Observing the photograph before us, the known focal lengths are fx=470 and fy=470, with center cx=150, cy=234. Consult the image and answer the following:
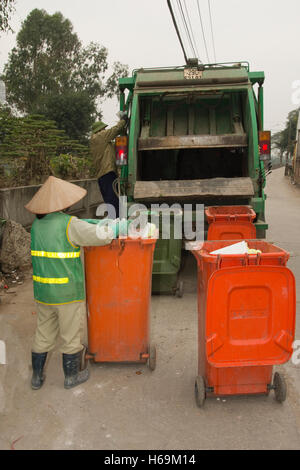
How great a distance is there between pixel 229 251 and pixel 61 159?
7543 millimetres

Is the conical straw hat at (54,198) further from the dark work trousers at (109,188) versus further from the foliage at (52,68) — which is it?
the foliage at (52,68)

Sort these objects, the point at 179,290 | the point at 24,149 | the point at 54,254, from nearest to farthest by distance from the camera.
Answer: the point at 54,254 < the point at 179,290 < the point at 24,149

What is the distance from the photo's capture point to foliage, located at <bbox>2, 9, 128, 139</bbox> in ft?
109

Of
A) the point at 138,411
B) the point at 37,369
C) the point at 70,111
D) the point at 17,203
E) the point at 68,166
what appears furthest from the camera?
the point at 70,111

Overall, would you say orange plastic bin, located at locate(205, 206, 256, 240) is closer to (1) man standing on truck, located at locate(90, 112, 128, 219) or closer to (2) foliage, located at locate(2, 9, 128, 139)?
(1) man standing on truck, located at locate(90, 112, 128, 219)

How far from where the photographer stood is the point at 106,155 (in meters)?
6.72

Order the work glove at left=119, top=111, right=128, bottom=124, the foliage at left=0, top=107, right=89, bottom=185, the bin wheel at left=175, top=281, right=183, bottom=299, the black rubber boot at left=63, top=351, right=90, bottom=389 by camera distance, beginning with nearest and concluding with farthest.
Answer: the black rubber boot at left=63, top=351, right=90, bottom=389
the bin wheel at left=175, top=281, right=183, bottom=299
the work glove at left=119, top=111, right=128, bottom=124
the foliage at left=0, top=107, right=89, bottom=185

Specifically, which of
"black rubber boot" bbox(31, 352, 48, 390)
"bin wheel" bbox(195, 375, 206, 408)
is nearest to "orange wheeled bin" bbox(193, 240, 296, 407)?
"bin wheel" bbox(195, 375, 206, 408)

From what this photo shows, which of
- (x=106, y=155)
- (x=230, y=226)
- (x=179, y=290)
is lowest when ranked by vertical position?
(x=179, y=290)

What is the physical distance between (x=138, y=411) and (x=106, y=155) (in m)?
4.50

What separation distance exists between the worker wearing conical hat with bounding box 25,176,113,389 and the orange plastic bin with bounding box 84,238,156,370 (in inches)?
8.2

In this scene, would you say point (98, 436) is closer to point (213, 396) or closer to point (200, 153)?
point (213, 396)

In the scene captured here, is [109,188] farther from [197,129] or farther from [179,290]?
[179,290]

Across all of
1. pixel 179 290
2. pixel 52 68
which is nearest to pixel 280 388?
pixel 179 290
